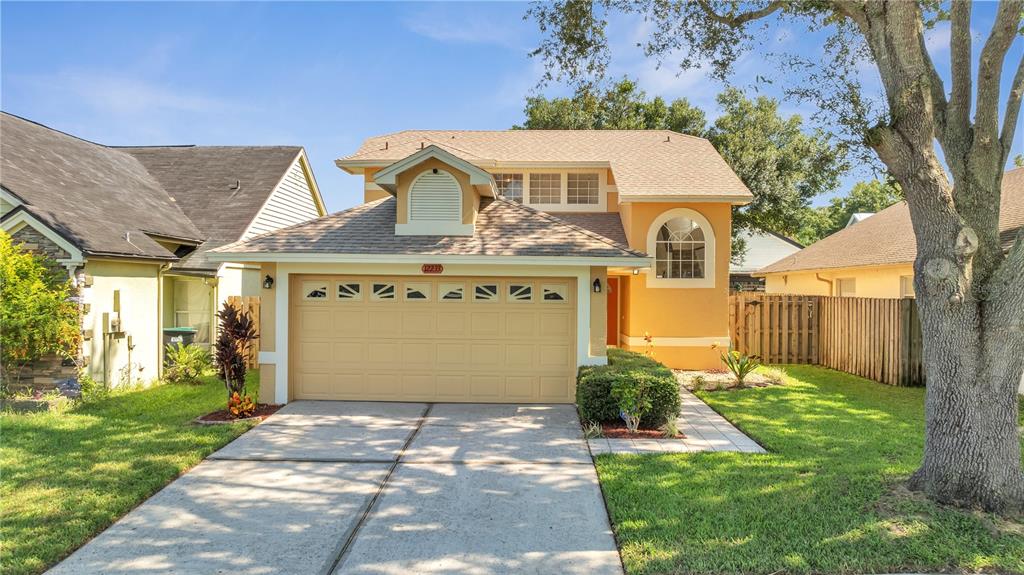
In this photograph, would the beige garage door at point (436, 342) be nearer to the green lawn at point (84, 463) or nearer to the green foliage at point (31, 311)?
the green lawn at point (84, 463)

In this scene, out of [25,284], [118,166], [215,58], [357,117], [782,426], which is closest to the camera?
[782,426]

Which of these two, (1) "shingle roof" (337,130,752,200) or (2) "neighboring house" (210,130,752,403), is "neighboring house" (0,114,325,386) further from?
(1) "shingle roof" (337,130,752,200)

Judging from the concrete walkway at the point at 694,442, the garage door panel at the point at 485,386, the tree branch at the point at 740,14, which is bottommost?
the concrete walkway at the point at 694,442

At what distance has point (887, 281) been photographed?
1469 cm

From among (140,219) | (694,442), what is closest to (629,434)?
(694,442)

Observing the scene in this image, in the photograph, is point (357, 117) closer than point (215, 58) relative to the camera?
No

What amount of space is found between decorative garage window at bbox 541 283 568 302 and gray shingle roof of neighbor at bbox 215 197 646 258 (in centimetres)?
70

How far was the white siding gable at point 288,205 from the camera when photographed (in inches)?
641

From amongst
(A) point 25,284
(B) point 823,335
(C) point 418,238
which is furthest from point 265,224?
(B) point 823,335

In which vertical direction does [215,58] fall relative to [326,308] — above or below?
above

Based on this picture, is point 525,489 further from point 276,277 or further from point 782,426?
point 276,277

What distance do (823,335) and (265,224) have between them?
1623cm

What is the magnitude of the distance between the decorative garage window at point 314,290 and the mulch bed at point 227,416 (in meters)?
1.98

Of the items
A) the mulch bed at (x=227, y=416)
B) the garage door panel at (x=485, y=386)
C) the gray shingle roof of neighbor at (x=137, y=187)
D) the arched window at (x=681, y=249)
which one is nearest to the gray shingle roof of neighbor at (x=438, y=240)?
the garage door panel at (x=485, y=386)
